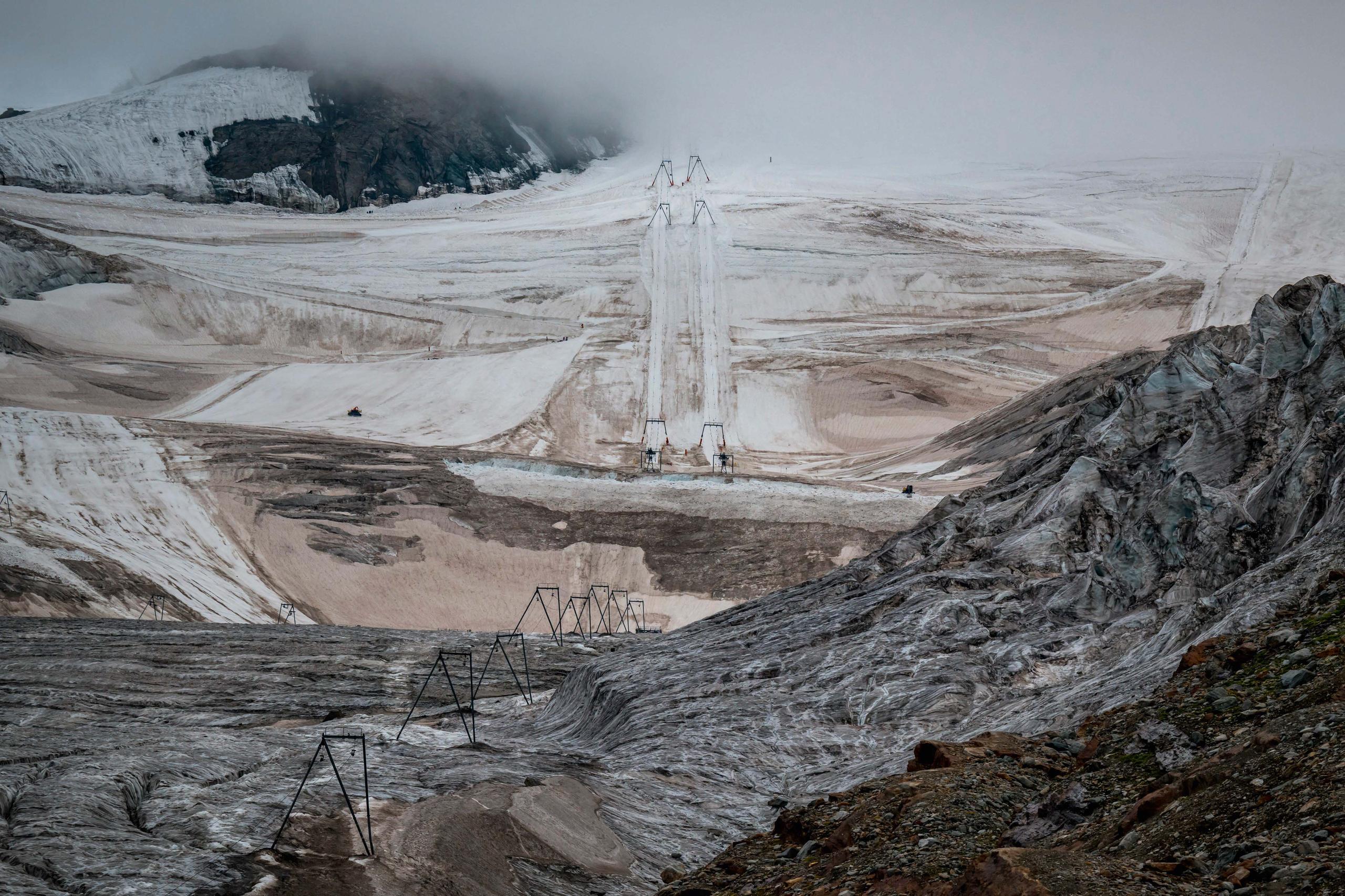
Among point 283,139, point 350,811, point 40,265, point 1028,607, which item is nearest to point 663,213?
point 283,139

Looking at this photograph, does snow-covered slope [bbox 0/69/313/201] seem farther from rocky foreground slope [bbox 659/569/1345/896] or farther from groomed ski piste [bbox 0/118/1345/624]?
rocky foreground slope [bbox 659/569/1345/896]

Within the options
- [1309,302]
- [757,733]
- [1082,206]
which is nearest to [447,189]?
[1082,206]

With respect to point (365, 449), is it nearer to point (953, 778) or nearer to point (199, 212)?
point (953, 778)

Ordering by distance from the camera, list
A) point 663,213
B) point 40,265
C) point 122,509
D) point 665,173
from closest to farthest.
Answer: point 122,509, point 40,265, point 663,213, point 665,173

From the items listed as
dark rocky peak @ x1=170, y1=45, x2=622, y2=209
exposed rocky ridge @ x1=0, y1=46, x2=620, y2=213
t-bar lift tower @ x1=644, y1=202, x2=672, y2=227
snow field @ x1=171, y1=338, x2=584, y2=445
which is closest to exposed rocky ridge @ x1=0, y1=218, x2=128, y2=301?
snow field @ x1=171, y1=338, x2=584, y2=445

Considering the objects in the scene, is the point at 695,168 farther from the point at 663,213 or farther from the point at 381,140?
the point at 381,140

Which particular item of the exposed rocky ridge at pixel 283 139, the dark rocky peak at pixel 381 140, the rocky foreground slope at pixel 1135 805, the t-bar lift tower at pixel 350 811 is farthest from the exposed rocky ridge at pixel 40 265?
the rocky foreground slope at pixel 1135 805
